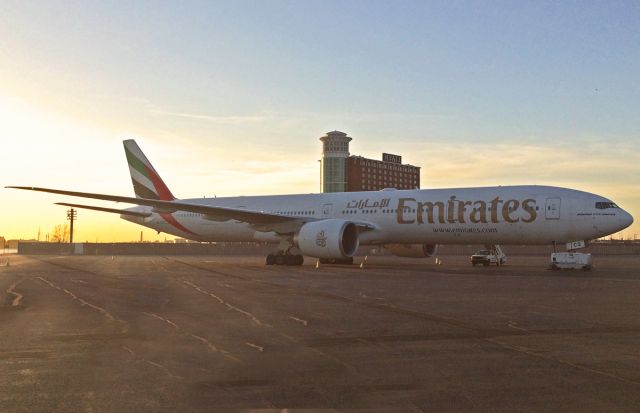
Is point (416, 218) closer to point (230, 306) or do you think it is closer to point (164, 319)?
point (230, 306)

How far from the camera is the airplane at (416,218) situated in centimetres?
2841

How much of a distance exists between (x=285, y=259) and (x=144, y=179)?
15.3m

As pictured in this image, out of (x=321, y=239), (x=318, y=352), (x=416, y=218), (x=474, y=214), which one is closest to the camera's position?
(x=318, y=352)

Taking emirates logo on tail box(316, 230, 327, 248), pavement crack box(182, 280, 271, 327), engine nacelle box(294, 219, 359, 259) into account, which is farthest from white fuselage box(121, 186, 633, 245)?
pavement crack box(182, 280, 271, 327)

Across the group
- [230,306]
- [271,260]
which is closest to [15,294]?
[230,306]

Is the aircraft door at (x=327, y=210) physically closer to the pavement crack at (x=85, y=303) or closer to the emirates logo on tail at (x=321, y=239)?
the emirates logo on tail at (x=321, y=239)

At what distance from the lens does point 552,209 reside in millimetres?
28562

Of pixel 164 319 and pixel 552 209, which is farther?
pixel 552 209

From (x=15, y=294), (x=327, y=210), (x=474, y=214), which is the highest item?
(x=327, y=210)

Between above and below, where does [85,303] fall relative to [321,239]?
below

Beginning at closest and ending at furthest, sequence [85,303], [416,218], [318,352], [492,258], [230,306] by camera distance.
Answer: [318,352]
[230,306]
[85,303]
[416,218]
[492,258]

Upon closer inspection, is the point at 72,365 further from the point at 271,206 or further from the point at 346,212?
the point at 271,206

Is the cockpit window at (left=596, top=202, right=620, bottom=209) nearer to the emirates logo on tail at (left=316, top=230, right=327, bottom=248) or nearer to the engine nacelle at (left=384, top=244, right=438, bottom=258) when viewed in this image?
the engine nacelle at (left=384, top=244, right=438, bottom=258)

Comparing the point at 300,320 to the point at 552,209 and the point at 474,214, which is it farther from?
the point at 552,209
